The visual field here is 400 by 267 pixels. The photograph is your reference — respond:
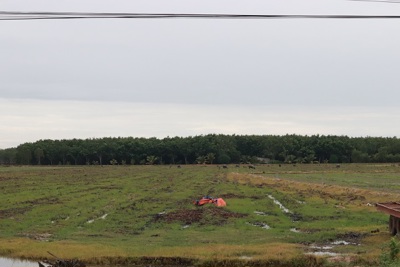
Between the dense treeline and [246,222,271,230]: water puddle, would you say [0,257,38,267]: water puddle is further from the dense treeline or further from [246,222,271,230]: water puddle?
the dense treeline

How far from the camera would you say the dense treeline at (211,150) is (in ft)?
451

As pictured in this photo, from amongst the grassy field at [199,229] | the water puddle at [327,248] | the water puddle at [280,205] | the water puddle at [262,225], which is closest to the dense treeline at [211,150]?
the grassy field at [199,229]

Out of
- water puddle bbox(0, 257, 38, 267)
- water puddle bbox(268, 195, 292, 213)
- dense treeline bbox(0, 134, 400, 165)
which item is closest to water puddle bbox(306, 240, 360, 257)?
water puddle bbox(0, 257, 38, 267)

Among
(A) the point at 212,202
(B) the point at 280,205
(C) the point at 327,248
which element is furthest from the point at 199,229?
(B) the point at 280,205

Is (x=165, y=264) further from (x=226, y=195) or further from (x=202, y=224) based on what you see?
(x=226, y=195)

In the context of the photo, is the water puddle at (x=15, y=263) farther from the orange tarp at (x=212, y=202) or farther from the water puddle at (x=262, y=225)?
the orange tarp at (x=212, y=202)

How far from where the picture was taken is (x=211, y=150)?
141125 millimetres

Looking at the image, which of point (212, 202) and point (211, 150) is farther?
point (211, 150)

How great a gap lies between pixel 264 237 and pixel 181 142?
401 ft

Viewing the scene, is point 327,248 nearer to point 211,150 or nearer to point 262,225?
point 262,225

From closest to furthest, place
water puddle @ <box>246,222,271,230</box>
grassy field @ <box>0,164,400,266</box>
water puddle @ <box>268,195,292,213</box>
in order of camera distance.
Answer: grassy field @ <box>0,164,400,266</box>
water puddle @ <box>246,222,271,230</box>
water puddle @ <box>268,195,292,213</box>

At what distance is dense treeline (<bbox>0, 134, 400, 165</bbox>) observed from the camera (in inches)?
5413

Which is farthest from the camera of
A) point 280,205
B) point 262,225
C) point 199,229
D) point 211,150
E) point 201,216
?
point 211,150

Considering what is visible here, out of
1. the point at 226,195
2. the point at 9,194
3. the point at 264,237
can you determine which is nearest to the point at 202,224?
the point at 264,237
